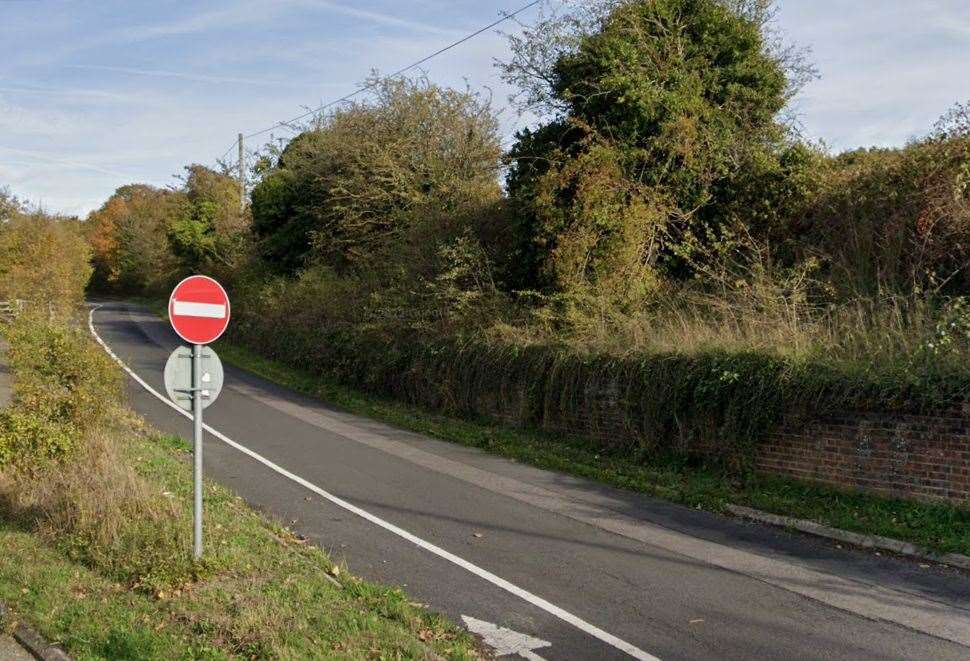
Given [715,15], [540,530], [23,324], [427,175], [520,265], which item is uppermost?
[715,15]

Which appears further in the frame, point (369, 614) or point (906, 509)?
point (906, 509)

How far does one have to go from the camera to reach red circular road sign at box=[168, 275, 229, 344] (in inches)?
309

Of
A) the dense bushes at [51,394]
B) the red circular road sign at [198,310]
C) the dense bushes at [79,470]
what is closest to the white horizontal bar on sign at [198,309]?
the red circular road sign at [198,310]

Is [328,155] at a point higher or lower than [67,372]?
higher

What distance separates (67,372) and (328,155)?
821 inches

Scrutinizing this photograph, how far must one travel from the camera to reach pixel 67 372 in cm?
1221

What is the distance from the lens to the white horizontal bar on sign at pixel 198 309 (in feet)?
25.8

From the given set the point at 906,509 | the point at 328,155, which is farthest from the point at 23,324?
the point at 328,155

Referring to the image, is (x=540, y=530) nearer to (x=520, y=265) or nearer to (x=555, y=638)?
(x=555, y=638)

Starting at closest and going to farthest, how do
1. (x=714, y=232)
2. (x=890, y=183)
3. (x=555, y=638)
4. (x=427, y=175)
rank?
(x=555, y=638) < (x=890, y=183) < (x=714, y=232) < (x=427, y=175)

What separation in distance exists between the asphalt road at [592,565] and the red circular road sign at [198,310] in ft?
8.75

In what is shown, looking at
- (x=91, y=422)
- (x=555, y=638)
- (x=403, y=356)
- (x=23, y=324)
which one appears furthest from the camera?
(x=403, y=356)

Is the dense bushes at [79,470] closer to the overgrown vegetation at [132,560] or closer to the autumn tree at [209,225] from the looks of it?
the overgrown vegetation at [132,560]

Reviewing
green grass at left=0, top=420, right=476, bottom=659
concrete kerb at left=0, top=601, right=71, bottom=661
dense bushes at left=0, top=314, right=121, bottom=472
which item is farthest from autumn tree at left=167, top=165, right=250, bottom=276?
concrete kerb at left=0, top=601, right=71, bottom=661
